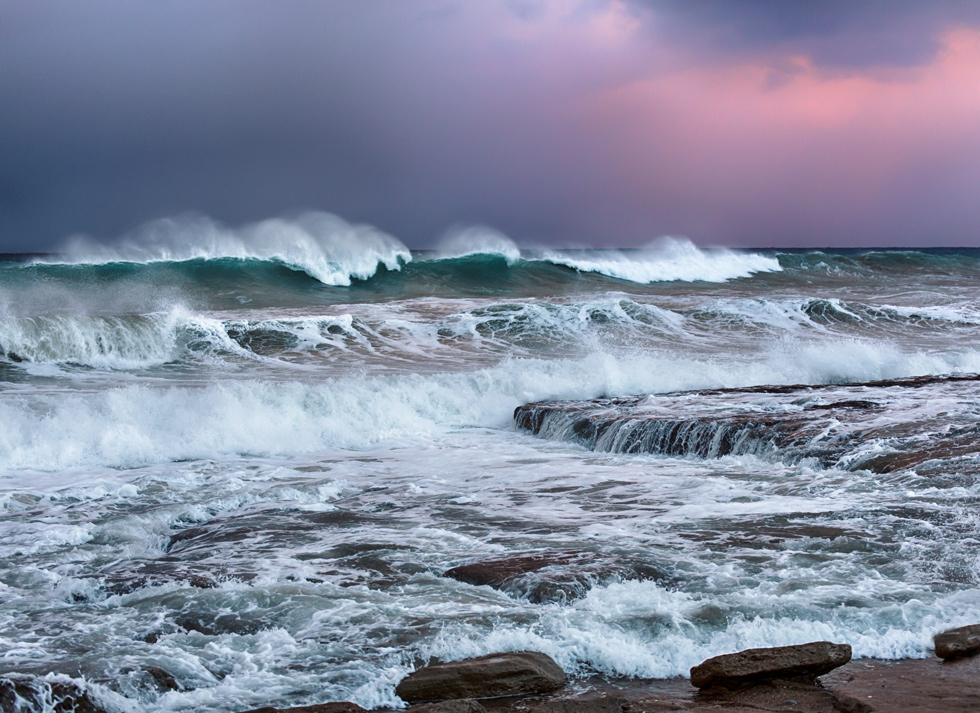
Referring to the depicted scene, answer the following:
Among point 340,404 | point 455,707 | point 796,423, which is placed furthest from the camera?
point 340,404

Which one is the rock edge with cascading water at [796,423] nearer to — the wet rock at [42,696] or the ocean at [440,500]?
the ocean at [440,500]

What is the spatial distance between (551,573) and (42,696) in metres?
2.53

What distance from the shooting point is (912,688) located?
10.9ft

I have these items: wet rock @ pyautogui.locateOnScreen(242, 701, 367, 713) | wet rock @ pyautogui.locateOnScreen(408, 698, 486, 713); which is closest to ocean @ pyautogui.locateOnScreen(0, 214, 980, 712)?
wet rock @ pyautogui.locateOnScreen(242, 701, 367, 713)

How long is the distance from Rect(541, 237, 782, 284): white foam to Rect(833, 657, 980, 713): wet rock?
3059cm

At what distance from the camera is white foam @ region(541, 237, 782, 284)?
34.3m

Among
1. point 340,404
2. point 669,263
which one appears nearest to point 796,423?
point 340,404

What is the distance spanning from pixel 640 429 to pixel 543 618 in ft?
18.1

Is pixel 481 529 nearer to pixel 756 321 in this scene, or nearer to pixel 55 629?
pixel 55 629

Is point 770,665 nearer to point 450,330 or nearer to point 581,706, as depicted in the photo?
point 581,706

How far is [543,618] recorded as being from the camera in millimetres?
4137

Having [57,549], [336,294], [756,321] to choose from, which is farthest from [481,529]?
[336,294]

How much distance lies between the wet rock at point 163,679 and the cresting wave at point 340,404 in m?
6.07

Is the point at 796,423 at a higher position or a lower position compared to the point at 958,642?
higher
